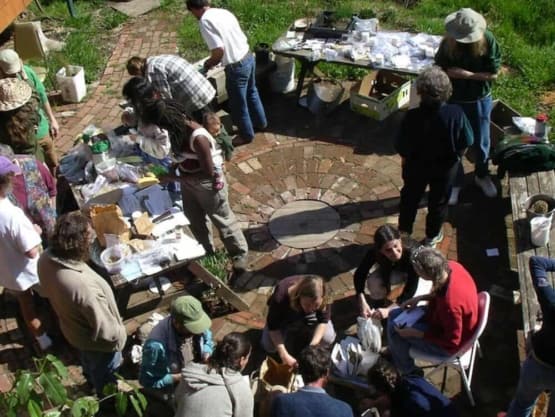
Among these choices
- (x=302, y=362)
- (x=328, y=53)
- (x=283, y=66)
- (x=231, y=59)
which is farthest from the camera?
(x=283, y=66)

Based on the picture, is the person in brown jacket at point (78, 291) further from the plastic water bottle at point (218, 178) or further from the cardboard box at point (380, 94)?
the cardboard box at point (380, 94)

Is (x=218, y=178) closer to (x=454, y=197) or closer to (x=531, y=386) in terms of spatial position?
(x=454, y=197)

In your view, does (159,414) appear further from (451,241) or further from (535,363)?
(451,241)

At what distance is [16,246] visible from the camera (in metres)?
5.25

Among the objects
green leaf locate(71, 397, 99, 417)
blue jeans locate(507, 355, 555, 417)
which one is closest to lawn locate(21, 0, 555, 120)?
blue jeans locate(507, 355, 555, 417)

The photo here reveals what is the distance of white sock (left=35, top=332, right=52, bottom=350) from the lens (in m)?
5.81

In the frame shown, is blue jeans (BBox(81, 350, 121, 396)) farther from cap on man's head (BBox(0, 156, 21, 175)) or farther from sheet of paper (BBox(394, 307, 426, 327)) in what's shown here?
sheet of paper (BBox(394, 307, 426, 327))

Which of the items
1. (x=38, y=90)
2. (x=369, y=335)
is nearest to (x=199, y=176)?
(x=369, y=335)

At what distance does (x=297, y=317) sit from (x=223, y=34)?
343 centimetres

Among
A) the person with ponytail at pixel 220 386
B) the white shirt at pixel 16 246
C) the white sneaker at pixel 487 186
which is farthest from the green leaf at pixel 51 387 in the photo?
the white sneaker at pixel 487 186

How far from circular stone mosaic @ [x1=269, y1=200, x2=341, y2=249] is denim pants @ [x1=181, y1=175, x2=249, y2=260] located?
2.09 ft

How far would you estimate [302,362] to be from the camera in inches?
178

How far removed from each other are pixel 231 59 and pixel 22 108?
2.31 meters

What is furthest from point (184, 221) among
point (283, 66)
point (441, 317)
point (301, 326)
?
point (283, 66)
